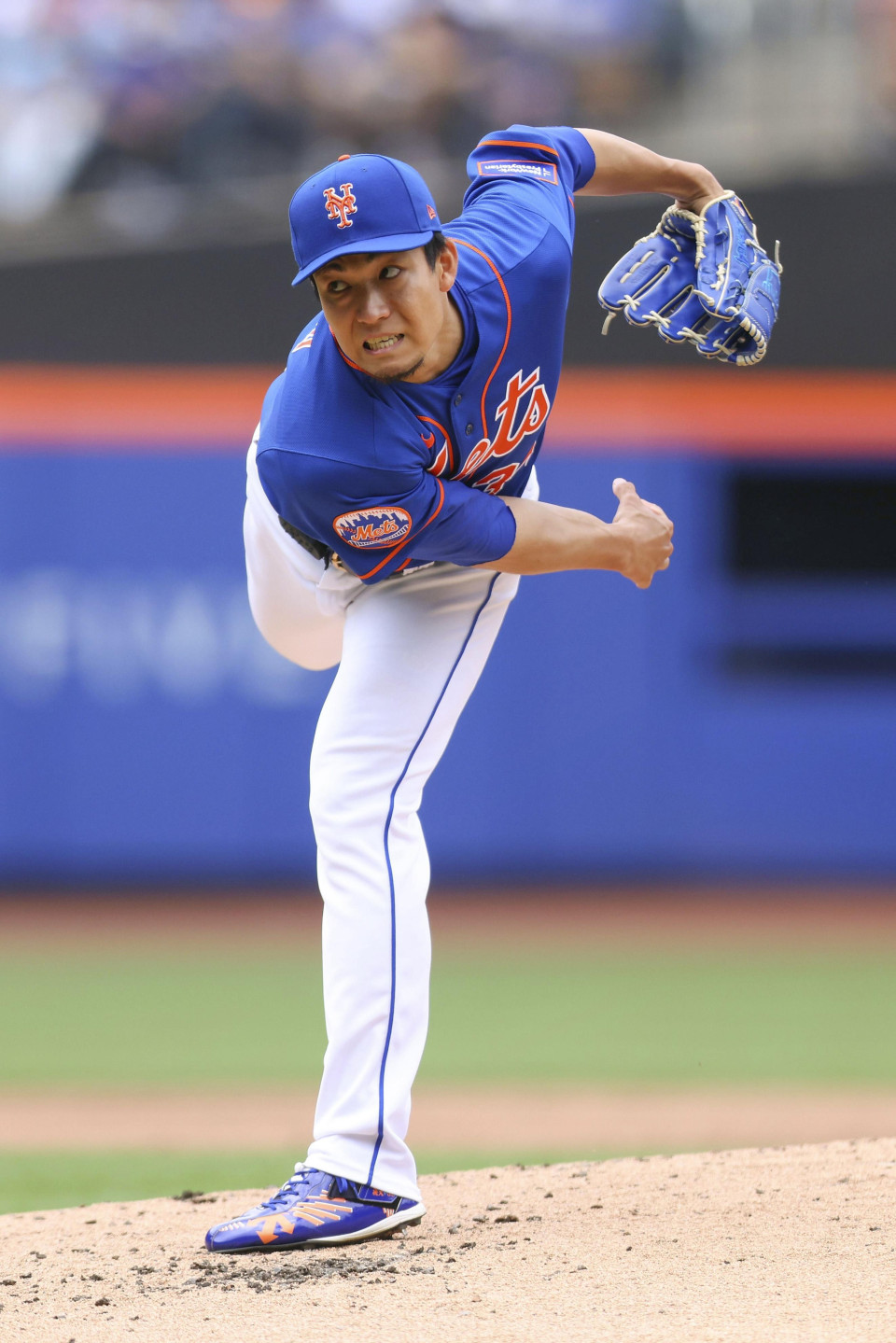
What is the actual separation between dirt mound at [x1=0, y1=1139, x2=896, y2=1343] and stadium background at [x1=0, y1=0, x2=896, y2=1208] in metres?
4.58

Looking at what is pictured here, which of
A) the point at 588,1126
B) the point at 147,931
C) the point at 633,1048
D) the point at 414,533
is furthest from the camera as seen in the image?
the point at 147,931

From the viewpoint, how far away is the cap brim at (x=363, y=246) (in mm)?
2086

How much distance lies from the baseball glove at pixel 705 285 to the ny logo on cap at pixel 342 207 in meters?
0.76

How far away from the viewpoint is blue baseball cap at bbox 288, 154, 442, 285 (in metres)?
2.10

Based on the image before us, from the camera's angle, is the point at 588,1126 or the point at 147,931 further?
the point at 147,931

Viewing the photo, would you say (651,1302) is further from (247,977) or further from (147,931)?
(147,931)

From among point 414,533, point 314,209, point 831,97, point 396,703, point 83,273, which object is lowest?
point 396,703

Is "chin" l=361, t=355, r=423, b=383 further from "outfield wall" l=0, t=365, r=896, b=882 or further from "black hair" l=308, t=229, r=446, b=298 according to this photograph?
"outfield wall" l=0, t=365, r=896, b=882

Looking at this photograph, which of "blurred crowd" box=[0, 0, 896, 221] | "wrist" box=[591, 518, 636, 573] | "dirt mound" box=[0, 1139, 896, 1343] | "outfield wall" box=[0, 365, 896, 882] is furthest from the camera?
"blurred crowd" box=[0, 0, 896, 221]

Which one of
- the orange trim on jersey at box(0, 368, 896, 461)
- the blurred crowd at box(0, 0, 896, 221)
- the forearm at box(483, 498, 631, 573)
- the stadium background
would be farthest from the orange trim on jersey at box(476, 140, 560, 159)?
the blurred crowd at box(0, 0, 896, 221)

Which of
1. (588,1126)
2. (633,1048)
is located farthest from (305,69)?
(588,1126)

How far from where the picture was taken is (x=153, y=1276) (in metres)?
2.34

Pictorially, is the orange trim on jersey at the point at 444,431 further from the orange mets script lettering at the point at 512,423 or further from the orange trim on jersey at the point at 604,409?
the orange trim on jersey at the point at 604,409

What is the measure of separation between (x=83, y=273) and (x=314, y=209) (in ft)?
22.2
